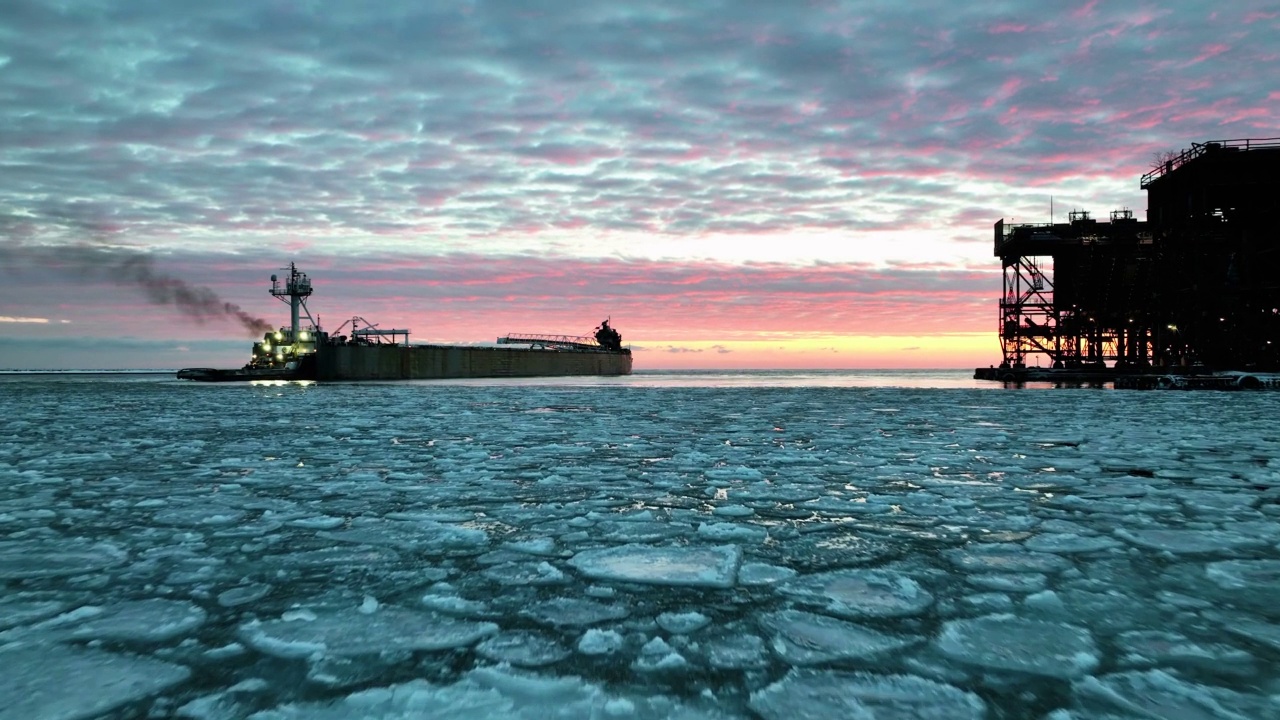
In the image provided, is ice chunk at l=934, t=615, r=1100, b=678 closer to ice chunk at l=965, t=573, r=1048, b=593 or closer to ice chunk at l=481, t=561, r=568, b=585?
ice chunk at l=965, t=573, r=1048, b=593

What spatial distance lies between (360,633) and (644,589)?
1.23 m

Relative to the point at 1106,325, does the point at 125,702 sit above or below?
below

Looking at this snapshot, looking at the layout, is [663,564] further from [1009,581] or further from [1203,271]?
[1203,271]

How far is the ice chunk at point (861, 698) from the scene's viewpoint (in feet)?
6.88

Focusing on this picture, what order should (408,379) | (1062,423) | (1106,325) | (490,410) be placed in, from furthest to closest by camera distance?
A: 1. (408,379)
2. (1106,325)
3. (490,410)
4. (1062,423)

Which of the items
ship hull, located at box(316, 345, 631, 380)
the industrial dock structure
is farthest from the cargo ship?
the industrial dock structure

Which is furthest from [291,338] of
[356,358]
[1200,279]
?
[1200,279]

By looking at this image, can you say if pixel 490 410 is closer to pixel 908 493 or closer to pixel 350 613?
pixel 908 493

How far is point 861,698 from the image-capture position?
7.21 ft

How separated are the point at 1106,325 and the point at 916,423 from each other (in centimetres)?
3888

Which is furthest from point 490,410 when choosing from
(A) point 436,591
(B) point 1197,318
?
→ (B) point 1197,318

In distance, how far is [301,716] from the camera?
2086 millimetres

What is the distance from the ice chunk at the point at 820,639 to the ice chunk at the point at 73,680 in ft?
6.74

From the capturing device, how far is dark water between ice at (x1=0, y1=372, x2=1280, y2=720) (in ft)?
7.39
